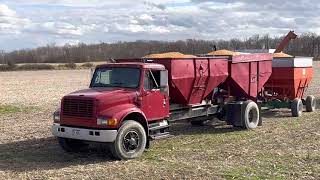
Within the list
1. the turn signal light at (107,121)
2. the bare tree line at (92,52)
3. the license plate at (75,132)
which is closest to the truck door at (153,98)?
the turn signal light at (107,121)

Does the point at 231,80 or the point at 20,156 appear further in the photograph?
the point at 231,80

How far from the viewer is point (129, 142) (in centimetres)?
1167

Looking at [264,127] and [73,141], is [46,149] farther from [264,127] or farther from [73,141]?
[264,127]

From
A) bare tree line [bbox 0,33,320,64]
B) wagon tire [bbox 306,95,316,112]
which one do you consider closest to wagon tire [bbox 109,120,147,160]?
wagon tire [bbox 306,95,316,112]

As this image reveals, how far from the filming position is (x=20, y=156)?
40.2ft

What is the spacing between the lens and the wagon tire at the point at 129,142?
11391 mm

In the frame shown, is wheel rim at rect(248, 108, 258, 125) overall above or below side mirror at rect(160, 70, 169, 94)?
below

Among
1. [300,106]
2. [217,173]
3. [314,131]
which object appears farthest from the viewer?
[300,106]

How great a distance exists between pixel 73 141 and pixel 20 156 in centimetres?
128

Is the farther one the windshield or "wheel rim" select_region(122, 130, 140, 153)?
the windshield

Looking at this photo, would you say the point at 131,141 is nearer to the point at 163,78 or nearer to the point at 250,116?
the point at 163,78

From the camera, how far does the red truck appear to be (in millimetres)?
11438

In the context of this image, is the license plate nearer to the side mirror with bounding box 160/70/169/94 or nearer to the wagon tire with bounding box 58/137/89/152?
the wagon tire with bounding box 58/137/89/152

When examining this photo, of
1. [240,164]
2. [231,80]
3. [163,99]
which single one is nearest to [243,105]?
[231,80]
